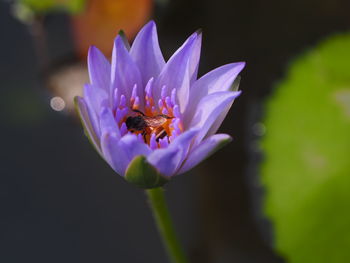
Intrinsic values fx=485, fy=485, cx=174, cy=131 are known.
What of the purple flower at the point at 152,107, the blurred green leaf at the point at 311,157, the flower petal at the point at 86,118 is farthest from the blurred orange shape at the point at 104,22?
the flower petal at the point at 86,118

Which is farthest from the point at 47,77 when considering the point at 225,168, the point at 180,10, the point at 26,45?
the point at 225,168

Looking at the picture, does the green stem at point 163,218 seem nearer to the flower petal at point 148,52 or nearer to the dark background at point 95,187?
the flower petal at point 148,52

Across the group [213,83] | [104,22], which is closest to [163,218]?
[213,83]

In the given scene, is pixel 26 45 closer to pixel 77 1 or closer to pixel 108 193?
pixel 77 1

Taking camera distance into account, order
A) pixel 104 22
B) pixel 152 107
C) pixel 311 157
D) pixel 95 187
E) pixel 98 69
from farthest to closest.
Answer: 1. pixel 104 22
2. pixel 95 187
3. pixel 311 157
4. pixel 152 107
5. pixel 98 69

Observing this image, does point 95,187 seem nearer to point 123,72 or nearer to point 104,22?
point 104,22

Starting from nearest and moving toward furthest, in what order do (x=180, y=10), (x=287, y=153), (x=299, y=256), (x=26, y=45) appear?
(x=299, y=256), (x=287, y=153), (x=26, y=45), (x=180, y=10)

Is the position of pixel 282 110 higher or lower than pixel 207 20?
lower
